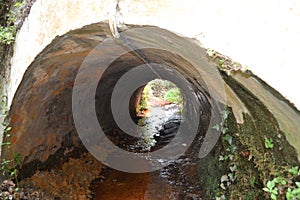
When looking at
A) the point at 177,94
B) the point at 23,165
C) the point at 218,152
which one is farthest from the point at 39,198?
the point at 177,94

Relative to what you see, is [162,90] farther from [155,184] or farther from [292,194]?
[292,194]

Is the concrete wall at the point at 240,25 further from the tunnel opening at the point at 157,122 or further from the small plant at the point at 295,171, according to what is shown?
the tunnel opening at the point at 157,122

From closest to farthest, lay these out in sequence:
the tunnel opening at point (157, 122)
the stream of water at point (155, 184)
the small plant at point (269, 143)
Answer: the small plant at point (269, 143)
the stream of water at point (155, 184)
the tunnel opening at point (157, 122)

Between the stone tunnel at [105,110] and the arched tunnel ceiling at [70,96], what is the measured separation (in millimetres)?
12

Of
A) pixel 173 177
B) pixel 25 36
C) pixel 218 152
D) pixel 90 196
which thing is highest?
pixel 25 36

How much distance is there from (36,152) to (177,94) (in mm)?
18515

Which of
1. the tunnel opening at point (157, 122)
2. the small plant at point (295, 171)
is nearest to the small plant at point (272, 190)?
the small plant at point (295, 171)

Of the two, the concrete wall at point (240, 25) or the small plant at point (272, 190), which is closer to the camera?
the concrete wall at point (240, 25)

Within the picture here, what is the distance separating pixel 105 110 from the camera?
1022cm

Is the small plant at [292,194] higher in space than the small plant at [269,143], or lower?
lower

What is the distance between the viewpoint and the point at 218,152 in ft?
19.8

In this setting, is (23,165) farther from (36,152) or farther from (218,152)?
(218,152)

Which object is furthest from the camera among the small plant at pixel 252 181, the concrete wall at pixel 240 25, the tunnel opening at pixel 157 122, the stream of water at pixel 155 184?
the tunnel opening at pixel 157 122

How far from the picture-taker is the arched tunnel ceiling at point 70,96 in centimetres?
264
